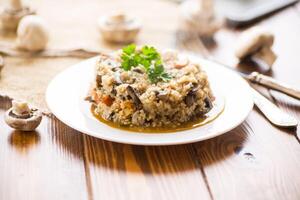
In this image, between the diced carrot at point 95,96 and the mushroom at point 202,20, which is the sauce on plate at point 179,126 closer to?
the diced carrot at point 95,96

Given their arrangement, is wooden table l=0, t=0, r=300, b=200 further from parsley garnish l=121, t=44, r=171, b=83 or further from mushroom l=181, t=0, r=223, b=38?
mushroom l=181, t=0, r=223, b=38

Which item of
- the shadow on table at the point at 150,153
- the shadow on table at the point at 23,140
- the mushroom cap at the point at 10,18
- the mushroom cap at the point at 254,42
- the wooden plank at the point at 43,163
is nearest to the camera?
the wooden plank at the point at 43,163

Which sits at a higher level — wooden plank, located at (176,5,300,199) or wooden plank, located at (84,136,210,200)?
wooden plank, located at (176,5,300,199)

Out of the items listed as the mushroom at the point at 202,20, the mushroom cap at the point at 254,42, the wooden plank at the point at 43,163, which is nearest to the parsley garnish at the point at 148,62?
the wooden plank at the point at 43,163

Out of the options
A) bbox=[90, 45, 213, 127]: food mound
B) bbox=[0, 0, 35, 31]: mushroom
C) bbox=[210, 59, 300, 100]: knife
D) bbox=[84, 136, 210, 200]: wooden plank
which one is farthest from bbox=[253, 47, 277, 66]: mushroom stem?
bbox=[0, 0, 35, 31]: mushroom

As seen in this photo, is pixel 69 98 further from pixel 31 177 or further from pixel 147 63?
pixel 31 177

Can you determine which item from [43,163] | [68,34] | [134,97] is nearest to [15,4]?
[68,34]
